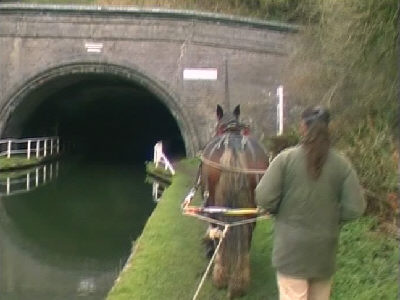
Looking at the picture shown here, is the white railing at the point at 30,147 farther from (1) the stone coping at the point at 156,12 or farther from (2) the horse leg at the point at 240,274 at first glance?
(2) the horse leg at the point at 240,274

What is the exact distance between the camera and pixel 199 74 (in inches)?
731

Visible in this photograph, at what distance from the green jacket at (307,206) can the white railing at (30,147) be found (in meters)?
15.8

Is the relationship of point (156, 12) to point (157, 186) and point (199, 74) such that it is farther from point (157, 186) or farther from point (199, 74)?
point (157, 186)

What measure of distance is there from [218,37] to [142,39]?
6.64ft

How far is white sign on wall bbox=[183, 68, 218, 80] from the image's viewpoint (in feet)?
60.8

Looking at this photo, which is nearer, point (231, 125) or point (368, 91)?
point (231, 125)

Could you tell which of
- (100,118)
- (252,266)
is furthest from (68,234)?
(100,118)

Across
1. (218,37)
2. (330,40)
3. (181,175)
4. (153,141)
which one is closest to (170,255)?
(330,40)

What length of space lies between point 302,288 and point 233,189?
2.13 meters

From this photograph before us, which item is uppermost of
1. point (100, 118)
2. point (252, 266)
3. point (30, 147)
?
point (100, 118)

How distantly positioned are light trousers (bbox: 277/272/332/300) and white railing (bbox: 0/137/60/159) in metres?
15.8

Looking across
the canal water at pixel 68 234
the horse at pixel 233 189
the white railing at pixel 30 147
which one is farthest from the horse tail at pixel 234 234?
the white railing at pixel 30 147

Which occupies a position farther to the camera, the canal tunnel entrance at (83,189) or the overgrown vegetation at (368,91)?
the canal tunnel entrance at (83,189)

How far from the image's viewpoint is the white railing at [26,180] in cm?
1550
